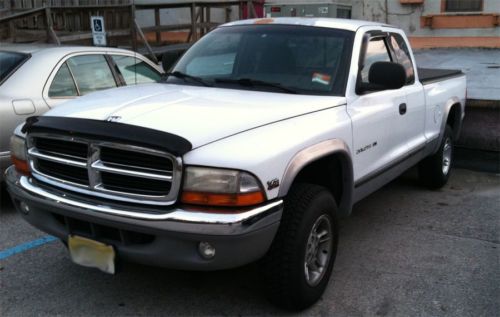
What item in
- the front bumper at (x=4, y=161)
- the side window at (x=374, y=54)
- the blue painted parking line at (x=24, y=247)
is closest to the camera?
the blue painted parking line at (x=24, y=247)

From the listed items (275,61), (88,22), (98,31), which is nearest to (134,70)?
(98,31)

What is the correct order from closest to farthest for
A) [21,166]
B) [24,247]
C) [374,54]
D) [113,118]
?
[113,118], [21,166], [24,247], [374,54]

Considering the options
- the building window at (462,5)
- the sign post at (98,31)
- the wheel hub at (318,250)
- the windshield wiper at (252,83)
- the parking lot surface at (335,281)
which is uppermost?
the building window at (462,5)

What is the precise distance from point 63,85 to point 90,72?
0.43 metres

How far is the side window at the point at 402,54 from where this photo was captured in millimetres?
4935

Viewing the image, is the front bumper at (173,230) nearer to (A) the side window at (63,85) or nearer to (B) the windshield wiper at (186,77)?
(B) the windshield wiper at (186,77)

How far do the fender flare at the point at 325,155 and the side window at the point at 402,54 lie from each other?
5.32 ft

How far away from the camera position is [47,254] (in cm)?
402

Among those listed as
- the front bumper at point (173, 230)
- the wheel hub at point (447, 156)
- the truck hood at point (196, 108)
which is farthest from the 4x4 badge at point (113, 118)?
the wheel hub at point (447, 156)

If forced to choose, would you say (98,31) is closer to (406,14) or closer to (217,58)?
(217,58)

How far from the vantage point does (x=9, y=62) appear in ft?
16.6

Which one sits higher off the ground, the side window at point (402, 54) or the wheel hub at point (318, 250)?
the side window at point (402, 54)

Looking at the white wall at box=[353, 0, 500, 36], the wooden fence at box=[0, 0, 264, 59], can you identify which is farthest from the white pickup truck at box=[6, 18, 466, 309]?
the white wall at box=[353, 0, 500, 36]

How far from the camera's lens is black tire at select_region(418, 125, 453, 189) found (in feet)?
18.9
